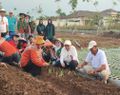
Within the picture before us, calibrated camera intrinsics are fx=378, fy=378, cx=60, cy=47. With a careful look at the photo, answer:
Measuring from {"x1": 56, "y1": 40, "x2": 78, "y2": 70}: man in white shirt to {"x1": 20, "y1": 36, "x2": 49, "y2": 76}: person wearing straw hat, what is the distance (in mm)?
1272

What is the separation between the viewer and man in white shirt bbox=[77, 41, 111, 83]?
8.05m

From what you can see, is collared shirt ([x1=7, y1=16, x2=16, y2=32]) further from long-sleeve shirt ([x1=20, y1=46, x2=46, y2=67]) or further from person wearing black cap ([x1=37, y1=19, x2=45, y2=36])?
long-sleeve shirt ([x1=20, y1=46, x2=46, y2=67])

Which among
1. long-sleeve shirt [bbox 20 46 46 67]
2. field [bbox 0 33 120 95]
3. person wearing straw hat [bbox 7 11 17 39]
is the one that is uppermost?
person wearing straw hat [bbox 7 11 17 39]

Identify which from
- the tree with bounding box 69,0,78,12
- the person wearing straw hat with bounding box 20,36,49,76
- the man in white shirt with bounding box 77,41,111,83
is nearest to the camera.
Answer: the person wearing straw hat with bounding box 20,36,49,76

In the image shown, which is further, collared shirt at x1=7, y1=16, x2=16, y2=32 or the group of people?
collared shirt at x1=7, y1=16, x2=16, y2=32

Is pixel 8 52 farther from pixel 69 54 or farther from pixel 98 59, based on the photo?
pixel 98 59

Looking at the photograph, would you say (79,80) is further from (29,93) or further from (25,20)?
(25,20)

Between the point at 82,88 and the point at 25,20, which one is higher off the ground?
the point at 25,20

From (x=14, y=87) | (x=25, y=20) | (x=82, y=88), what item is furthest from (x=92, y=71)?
(x=25, y=20)

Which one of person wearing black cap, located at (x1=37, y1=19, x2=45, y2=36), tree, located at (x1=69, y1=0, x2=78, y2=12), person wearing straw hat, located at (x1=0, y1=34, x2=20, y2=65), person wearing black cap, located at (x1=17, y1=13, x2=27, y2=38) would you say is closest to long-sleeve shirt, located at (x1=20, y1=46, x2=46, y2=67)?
person wearing straw hat, located at (x1=0, y1=34, x2=20, y2=65)

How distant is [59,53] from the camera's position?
10000 mm

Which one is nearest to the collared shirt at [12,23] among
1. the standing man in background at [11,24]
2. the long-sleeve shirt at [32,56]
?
the standing man in background at [11,24]

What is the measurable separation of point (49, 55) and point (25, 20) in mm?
3260

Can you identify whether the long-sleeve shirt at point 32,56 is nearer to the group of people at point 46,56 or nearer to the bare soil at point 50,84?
the group of people at point 46,56
